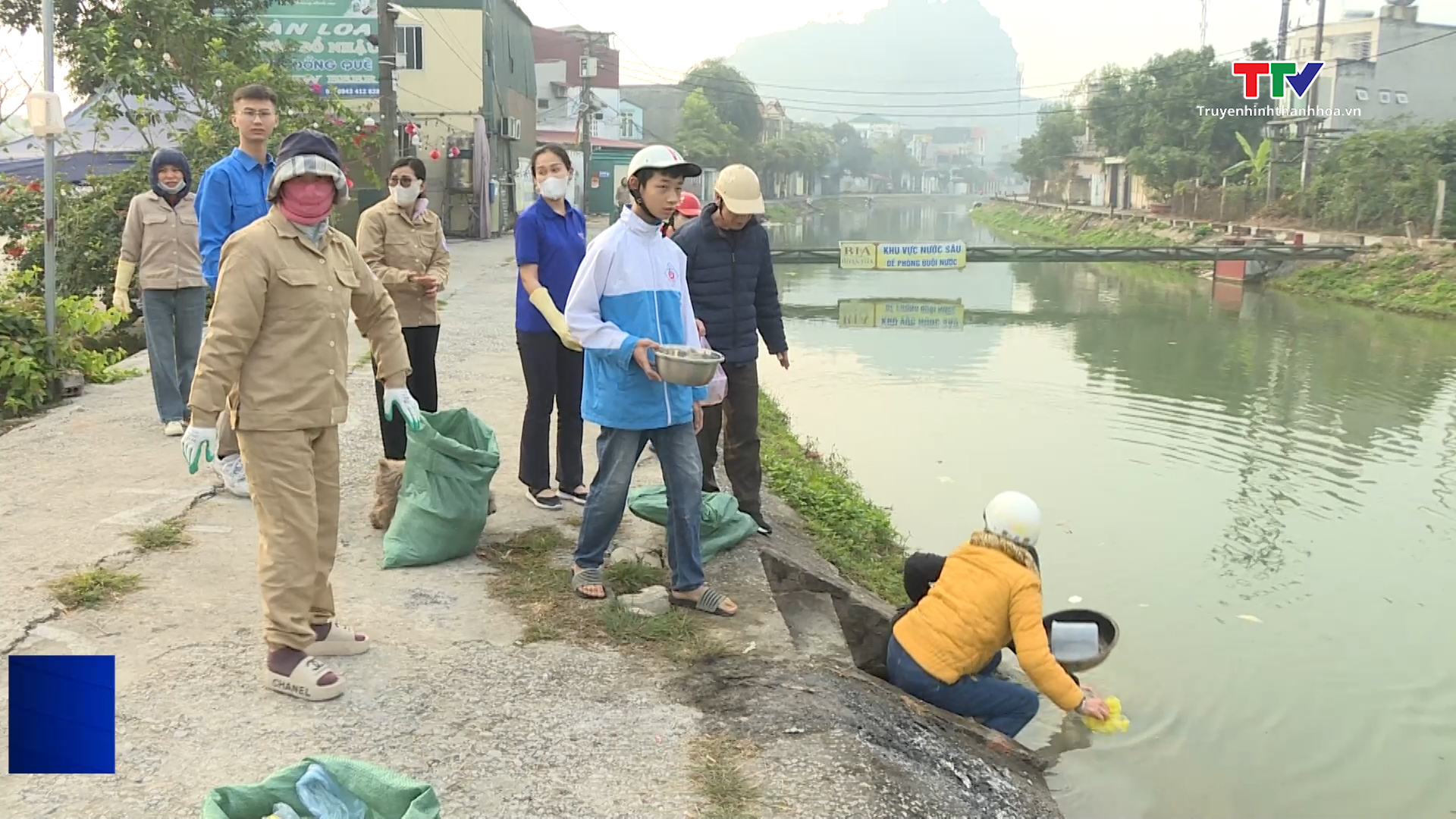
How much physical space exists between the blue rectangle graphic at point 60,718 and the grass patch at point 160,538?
1.41 metres

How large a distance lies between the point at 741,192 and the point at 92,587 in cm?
294

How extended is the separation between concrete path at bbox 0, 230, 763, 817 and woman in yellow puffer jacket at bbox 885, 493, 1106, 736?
0.61 metres

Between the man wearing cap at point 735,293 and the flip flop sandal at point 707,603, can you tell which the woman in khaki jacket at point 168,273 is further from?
the flip flop sandal at point 707,603

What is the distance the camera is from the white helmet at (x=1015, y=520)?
13.0 ft

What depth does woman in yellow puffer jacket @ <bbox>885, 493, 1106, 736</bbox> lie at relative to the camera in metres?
3.86

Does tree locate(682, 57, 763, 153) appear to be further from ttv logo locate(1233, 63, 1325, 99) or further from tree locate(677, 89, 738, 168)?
ttv logo locate(1233, 63, 1325, 99)

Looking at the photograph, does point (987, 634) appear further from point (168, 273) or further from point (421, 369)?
point (168, 273)

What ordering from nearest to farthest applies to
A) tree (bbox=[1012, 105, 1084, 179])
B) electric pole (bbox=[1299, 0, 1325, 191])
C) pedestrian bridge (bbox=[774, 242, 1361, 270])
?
pedestrian bridge (bbox=[774, 242, 1361, 270]) < electric pole (bbox=[1299, 0, 1325, 191]) < tree (bbox=[1012, 105, 1084, 179])

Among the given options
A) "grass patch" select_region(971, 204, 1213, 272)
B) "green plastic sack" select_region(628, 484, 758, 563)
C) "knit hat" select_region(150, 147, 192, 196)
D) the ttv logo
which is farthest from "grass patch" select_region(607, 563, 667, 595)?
the ttv logo

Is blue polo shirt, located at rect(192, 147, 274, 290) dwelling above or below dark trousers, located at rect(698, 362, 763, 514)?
above

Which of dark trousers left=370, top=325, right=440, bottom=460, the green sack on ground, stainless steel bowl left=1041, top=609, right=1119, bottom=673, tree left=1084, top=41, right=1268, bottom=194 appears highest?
tree left=1084, top=41, right=1268, bottom=194

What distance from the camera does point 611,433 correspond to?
162 inches

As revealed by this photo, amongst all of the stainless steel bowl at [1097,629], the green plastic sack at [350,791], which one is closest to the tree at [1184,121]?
the stainless steel bowl at [1097,629]

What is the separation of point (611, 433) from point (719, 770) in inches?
56.4
